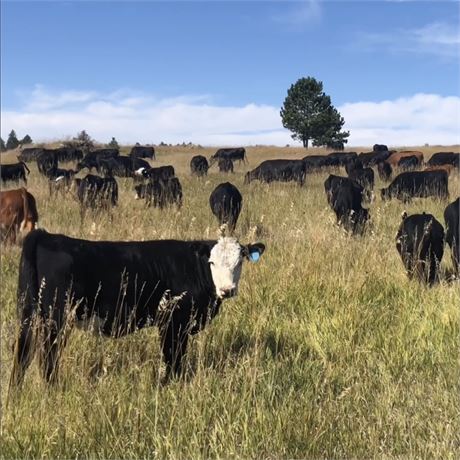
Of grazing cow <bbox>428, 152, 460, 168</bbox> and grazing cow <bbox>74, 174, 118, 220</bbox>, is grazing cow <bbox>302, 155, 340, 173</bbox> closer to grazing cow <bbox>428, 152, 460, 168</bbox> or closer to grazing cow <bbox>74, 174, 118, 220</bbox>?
grazing cow <bbox>428, 152, 460, 168</bbox>

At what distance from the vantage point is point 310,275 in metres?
6.36

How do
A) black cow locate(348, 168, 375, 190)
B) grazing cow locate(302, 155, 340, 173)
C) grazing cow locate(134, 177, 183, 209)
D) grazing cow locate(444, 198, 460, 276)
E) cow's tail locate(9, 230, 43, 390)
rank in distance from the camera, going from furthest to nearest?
grazing cow locate(302, 155, 340, 173), black cow locate(348, 168, 375, 190), grazing cow locate(134, 177, 183, 209), grazing cow locate(444, 198, 460, 276), cow's tail locate(9, 230, 43, 390)

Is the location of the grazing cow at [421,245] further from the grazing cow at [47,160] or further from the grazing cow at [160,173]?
the grazing cow at [47,160]

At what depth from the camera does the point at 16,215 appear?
9.19 metres

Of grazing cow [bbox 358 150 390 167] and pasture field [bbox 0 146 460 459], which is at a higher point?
grazing cow [bbox 358 150 390 167]

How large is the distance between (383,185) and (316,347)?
2012 cm

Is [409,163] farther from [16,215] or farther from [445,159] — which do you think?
[16,215]

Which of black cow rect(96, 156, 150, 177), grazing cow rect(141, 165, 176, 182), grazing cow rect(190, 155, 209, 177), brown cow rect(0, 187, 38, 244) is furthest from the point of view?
grazing cow rect(190, 155, 209, 177)

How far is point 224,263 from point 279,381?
0.96m

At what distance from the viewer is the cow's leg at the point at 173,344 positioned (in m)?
4.14

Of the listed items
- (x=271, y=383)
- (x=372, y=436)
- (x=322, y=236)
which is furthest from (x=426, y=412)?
(x=322, y=236)

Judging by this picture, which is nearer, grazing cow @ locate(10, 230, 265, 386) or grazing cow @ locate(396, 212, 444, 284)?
grazing cow @ locate(10, 230, 265, 386)

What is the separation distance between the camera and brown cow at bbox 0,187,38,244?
9.10 meters

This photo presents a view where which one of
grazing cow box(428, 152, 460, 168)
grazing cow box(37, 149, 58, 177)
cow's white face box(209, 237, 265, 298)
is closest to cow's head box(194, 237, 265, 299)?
cow's white face box(209, 237, 265, 298)
